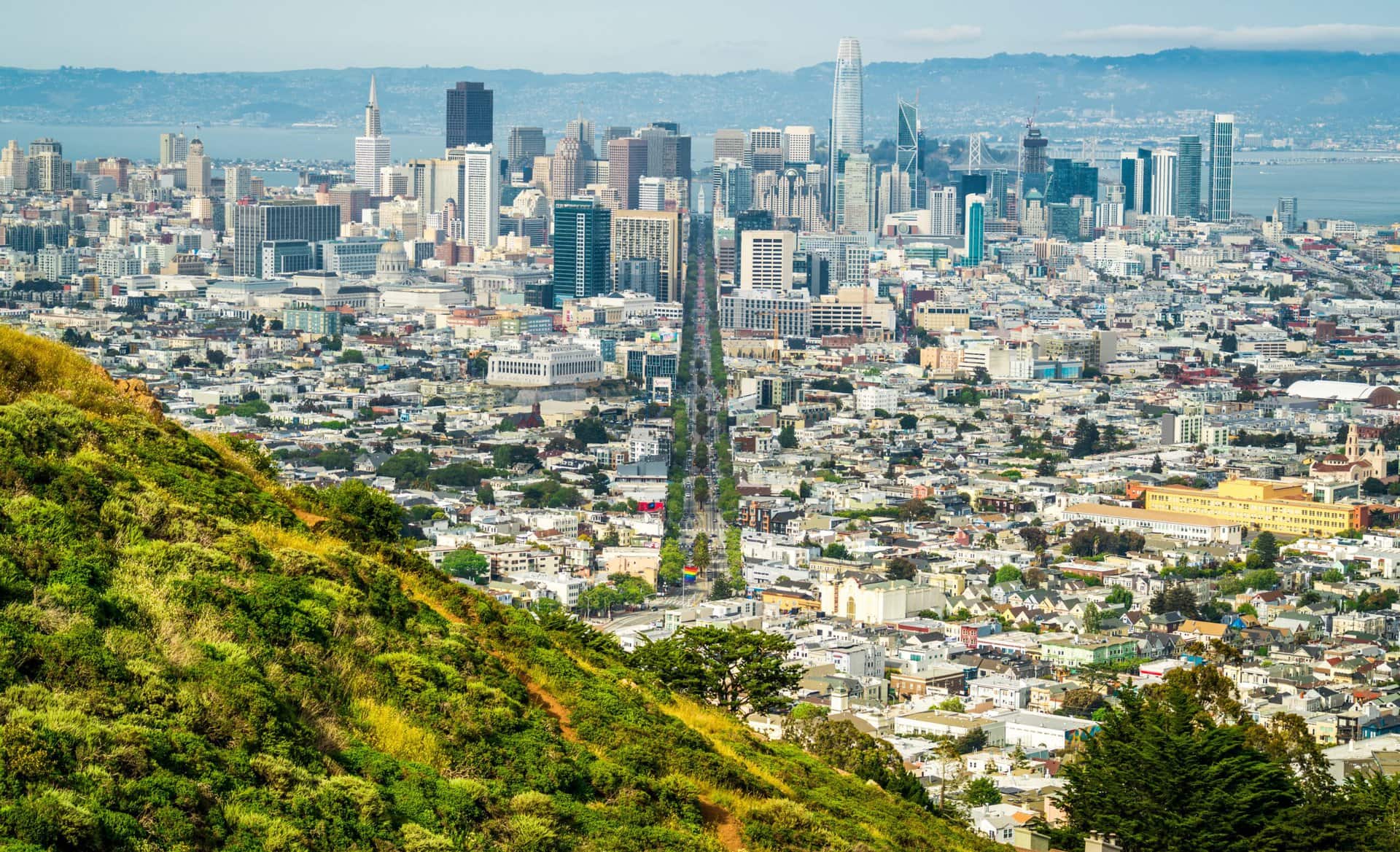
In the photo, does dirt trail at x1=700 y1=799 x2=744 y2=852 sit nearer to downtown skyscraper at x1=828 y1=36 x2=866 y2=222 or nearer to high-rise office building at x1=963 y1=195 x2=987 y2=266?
high-rise office building at x1=963 y1=195 x2=987 y2=266

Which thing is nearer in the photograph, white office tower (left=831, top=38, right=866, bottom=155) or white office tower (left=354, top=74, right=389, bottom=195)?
white office tower (left=354, top=74, right=389, bottom=195)

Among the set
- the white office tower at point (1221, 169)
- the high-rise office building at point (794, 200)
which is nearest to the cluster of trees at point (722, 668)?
the high-rise office building at point (794, 200)

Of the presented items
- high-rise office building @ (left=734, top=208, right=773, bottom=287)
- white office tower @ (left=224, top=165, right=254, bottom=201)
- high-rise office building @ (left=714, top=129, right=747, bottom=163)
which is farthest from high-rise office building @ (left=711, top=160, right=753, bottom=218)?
white office tower @ (left=224, top=165, right=254, bottom=201)

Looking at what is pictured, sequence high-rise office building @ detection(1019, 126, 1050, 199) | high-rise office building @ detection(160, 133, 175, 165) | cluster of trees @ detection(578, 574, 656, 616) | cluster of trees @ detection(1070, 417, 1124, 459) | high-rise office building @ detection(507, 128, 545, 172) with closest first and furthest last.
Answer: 1. cluster of trees @ detection(578, 574, 656, 616)
2. cluster of trees @ detection(1070, 417, 1124, 459)
3. high-rise office building @ detection(160, 133, 175, 165)
4. high-rise office building @ detection(1019, 126, 1050, 199)
5. high-rise office building @ detection(507, 128, 545, 172)

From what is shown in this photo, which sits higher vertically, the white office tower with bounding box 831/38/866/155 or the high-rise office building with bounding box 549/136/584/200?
the white office tower with bounding box 831/38/866/155

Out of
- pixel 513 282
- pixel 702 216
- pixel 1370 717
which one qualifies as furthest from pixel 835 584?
pixel 702 216

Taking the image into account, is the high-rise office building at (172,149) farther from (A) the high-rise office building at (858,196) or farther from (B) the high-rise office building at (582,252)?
(B) the high-rise office building at (582,252)

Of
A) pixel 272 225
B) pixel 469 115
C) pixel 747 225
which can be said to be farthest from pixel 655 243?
pixel 469 115
